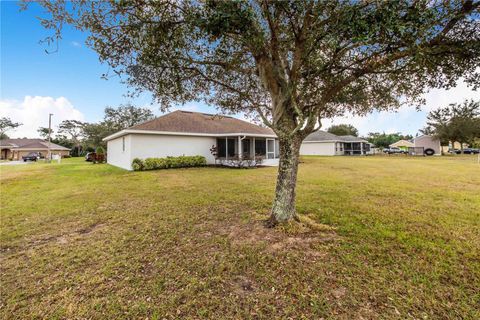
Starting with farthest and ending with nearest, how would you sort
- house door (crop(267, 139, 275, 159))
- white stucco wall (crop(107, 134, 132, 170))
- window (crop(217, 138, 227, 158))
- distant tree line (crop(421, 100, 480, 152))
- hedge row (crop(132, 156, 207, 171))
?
distant tree line (crop(421, 100, 480, 152)) < house door (crop(267, 139, 275, 159)) < window (crop(217, 138, 227, 158)) < white stucco wall (crop(107, 134, 132, 170)) < hedge row (crop(132, 156, 207, 171))

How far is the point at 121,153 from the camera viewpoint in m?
18.4

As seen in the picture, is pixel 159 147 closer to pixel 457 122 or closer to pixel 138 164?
pixel 138 164

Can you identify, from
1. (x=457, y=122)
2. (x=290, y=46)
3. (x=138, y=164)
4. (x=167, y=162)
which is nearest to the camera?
(x=290, y=46)

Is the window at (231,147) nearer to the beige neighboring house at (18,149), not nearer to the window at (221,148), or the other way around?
the window at (221,148)

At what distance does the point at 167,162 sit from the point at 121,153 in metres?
5.02

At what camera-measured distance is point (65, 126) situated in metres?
49.7

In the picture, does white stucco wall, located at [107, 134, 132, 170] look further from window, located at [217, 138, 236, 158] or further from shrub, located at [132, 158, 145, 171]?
window, located at [217, 138, 236, 158]

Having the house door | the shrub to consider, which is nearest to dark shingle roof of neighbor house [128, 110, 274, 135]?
the house door

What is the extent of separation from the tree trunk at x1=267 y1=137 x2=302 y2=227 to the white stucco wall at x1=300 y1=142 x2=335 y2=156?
3615cm

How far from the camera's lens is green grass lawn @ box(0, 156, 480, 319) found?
2.49 meters

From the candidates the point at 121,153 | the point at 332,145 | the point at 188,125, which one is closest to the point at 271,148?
the point at 188,125

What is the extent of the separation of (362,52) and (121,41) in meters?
4.77

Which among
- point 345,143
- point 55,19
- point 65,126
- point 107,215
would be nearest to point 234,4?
point 55,19

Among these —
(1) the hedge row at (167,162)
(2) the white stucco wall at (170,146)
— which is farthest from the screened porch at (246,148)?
(1) the hedge row at (167,162)
